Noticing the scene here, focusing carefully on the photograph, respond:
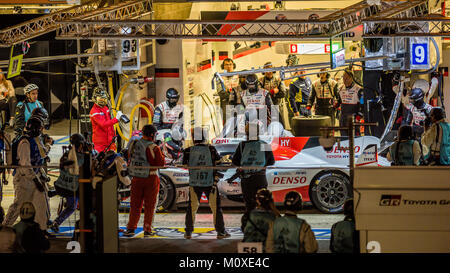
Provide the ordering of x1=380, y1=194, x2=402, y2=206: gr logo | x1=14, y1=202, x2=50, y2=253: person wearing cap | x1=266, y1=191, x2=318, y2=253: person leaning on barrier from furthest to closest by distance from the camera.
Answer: x1=14, y1=202, x2=50, y2=253: person wearing cap
x1=380, y1=194, x2=402, y2=206: gr logo
x1=266, y1=191, x2=318, y2=253: person leaning on barrier

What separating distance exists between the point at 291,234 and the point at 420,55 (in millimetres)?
9218

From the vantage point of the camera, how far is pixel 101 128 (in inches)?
571

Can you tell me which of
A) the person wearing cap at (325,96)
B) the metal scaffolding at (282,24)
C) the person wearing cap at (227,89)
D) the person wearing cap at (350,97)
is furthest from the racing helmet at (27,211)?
the person wearing cap at (325,96)

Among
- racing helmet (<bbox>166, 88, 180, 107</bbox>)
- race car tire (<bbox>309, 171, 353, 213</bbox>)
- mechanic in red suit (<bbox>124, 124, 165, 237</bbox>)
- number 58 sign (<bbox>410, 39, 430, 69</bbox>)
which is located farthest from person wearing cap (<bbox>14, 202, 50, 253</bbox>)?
number 58 sign (<bbox>410, 39, 430, 69</bbox>)

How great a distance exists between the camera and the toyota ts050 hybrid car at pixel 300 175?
1027 centimetres

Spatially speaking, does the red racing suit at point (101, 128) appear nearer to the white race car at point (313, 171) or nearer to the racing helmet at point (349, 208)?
the white race car at point (313, 171)

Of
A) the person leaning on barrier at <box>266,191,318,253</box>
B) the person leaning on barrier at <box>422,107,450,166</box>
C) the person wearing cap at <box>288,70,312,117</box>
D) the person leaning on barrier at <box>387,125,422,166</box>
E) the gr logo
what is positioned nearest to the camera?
the person leaning on barrier at <box>266,191,318,253</box>

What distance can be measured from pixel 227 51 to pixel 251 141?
30.9 feet

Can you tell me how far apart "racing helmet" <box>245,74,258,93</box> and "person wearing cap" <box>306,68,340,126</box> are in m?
1.82

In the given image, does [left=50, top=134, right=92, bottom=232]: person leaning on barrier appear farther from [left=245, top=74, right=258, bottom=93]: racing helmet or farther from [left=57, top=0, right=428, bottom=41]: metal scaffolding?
[left=245, top=74, right=258, bottom=93]: racing helmet

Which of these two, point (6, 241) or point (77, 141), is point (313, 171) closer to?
point (77, 141)

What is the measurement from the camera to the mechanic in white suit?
9508mm

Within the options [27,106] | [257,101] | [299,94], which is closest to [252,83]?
[257,101]

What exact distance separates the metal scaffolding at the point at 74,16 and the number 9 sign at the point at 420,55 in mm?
5826
